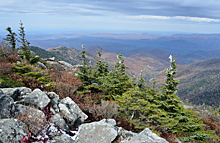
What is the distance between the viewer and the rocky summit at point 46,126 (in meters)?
3.90

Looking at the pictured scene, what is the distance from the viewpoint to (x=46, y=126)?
4.59 m

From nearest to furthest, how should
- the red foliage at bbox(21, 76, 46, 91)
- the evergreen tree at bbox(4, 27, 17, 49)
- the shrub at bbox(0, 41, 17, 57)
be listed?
the red foliage at bbox(21, 76, 46, 91), the shrub at bbox(0, 41, 17, 57), the evergreen tree at bbox(4, 27, 17, 49)

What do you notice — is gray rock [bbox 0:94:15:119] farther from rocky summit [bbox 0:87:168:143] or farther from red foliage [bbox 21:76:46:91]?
red foliage [bbox 21:76:46:91]

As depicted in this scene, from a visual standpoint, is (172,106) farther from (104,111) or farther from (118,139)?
(118,139)

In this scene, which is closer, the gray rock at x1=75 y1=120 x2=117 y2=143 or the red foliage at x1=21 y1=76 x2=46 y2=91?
the gray rock at x1=75 y1=120 x2=117 y2=143

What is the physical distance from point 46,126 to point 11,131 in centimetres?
110

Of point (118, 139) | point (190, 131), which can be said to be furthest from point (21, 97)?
point (190, 131)

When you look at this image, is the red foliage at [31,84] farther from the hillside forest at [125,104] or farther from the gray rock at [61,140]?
the gray rock at [61,140]

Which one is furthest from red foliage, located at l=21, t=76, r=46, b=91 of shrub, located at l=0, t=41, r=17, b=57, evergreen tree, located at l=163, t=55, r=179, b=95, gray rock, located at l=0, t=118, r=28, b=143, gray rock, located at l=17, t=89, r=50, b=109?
evergreen tree, located at l=163, t=55, r=179, b=95

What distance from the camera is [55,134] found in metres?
4.62

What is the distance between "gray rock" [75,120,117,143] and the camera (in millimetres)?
4921

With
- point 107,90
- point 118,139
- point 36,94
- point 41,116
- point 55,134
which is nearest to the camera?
point 55,134

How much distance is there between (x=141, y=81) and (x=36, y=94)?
1355 centimetres

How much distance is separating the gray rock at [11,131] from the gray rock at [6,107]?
58 cm
